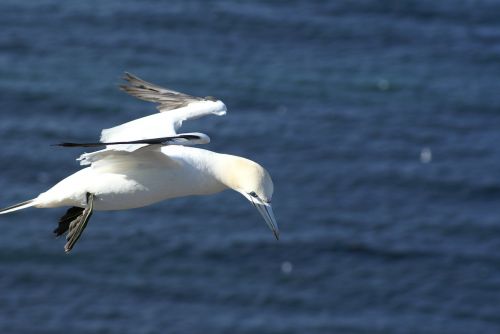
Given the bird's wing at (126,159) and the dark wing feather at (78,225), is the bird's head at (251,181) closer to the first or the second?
the bird's wing at (126,159)

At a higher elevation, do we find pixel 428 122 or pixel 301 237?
pixel 428 122

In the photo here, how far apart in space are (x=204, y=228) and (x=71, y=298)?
14.7ft

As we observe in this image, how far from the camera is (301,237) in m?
42.2

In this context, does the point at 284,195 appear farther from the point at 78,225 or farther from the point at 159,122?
the point at 78,225

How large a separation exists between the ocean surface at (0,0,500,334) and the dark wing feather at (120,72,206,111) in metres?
20.9

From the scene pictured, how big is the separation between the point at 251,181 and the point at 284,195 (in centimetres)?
2907

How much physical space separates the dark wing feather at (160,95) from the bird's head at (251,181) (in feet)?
9.48

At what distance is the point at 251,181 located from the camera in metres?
13.8

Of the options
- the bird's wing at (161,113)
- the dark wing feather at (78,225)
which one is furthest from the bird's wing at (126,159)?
the dark wing feather at (78,225)

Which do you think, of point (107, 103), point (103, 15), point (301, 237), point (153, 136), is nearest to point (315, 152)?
point (301, 237)

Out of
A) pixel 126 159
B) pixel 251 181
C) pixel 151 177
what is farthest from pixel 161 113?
pixel 251 181

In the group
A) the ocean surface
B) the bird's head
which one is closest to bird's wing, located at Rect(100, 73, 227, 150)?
the bird's head

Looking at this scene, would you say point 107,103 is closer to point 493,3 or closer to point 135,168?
point 493,3

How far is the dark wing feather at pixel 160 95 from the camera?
55.4 feet
